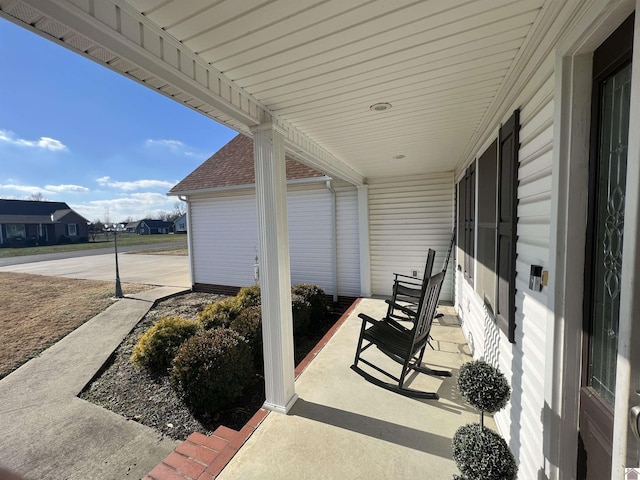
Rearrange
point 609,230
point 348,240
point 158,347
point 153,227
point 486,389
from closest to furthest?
point 609,230
point 486,389
point 158,347
point 348,240
point 153,227

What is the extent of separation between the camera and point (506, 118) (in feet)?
6.28

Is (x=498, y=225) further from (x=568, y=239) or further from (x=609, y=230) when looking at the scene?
(x=609, y=230)

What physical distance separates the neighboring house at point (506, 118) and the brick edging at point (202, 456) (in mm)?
403

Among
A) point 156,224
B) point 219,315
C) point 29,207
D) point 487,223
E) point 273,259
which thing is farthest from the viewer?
point 156,224

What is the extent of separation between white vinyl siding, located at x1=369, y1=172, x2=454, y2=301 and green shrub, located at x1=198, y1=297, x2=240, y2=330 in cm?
291

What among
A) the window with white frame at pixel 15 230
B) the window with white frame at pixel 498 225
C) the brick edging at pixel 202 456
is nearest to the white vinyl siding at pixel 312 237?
the window with white frame at pixel 498 225

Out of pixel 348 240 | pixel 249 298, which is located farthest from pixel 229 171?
pixel 249 298

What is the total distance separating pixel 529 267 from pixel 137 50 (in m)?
2.29

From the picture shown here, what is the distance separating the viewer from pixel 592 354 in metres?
1.03

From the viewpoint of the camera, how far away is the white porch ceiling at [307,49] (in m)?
1.19

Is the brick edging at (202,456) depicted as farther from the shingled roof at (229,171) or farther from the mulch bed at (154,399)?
the shingled roof at (229,171)

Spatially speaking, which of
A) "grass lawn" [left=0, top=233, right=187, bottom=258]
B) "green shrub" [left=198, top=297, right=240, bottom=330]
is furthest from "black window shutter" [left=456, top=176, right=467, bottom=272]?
"grass lawn" [left=0, top=233, right=187, bottom=258]

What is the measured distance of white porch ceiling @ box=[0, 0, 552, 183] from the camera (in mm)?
1188

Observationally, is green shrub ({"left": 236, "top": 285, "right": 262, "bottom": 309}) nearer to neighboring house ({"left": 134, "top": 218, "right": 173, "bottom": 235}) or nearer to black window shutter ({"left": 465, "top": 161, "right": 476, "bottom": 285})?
black window shutter ({"left": 465, "top": 161, "right": 476, "bottom": 285})
